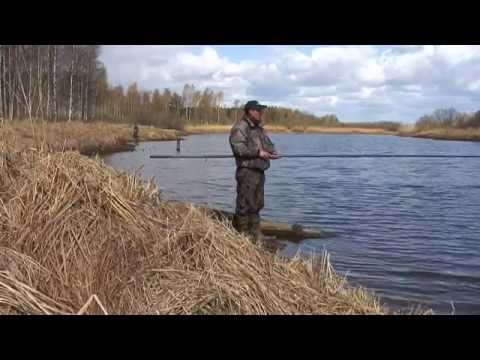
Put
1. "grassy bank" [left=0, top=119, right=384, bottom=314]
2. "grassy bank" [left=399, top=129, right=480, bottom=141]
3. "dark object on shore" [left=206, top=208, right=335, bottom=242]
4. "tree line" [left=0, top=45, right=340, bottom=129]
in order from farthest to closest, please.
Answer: "grassy bank" [left=399, top=129, right=480, bottom=141] < "tree line" [left=0, top=45, right=340, bottom=129] < "dark object on shore" [left=206, top=208, right=335, bottom=242] < "grassy bank" [left=0, top=119, right=384, bottom=314]

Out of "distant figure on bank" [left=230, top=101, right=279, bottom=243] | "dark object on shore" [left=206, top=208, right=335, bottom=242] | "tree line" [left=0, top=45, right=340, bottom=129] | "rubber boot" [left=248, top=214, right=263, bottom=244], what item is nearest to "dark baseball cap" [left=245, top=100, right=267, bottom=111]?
"distant figure on bank" [left=230, top=101, right=279, bottom=243]

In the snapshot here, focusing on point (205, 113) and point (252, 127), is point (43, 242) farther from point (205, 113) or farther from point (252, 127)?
point (205, 113)

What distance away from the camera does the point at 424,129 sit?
81000 millimetres

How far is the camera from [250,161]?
7.81m

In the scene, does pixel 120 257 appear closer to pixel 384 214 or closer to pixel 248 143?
pixel 248 143

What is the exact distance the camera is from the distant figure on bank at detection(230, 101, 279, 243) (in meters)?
7.72

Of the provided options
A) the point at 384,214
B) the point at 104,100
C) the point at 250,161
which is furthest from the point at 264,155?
the point at 104,100

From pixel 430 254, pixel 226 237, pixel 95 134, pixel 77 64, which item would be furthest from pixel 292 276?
pixel 77 64

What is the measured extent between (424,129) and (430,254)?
73.1 m

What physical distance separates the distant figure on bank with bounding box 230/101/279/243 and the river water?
1438 millimetres

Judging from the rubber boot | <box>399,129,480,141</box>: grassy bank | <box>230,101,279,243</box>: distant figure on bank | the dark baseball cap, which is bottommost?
the rubber boot

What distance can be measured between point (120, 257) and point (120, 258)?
0.01 m

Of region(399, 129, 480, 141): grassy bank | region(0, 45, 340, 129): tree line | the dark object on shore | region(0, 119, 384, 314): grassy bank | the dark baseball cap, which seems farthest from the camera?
region(399, 129, 480, 141): grassy bank

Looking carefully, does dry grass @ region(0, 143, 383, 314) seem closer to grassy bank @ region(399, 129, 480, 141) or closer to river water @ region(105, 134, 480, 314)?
river water @ region(105, 134, 480, 314)
